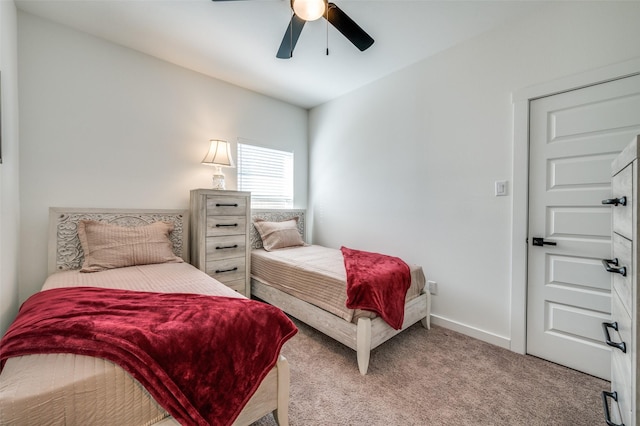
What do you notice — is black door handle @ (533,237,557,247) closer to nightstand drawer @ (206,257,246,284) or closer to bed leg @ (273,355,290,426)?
bed leg @ (273,355,290,426)

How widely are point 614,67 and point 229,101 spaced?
133 inches

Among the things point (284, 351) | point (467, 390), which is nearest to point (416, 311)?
point (467, 390)

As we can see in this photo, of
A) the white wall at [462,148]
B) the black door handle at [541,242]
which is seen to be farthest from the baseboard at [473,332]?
the black door handle at [541,242]

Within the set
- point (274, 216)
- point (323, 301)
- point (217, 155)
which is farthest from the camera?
point (274, 216)

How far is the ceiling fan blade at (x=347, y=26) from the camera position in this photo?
5.24 feet

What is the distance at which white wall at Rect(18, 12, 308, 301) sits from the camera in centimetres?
208

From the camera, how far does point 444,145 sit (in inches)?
97.9

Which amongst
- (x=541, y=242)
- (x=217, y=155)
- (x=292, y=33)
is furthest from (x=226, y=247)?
(x=541, y=242)

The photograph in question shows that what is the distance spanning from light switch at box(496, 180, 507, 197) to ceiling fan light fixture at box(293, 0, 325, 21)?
187cm

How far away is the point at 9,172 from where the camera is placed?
1693 millimetres

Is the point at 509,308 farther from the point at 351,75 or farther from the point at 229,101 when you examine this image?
the point at 229,101

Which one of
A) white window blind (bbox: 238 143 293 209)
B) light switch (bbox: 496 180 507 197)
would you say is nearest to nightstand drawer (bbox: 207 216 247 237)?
white window blind (bbox: 238 143 293 209)

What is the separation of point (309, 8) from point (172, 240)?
240 cm

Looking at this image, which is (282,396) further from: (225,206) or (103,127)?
(103,127)
